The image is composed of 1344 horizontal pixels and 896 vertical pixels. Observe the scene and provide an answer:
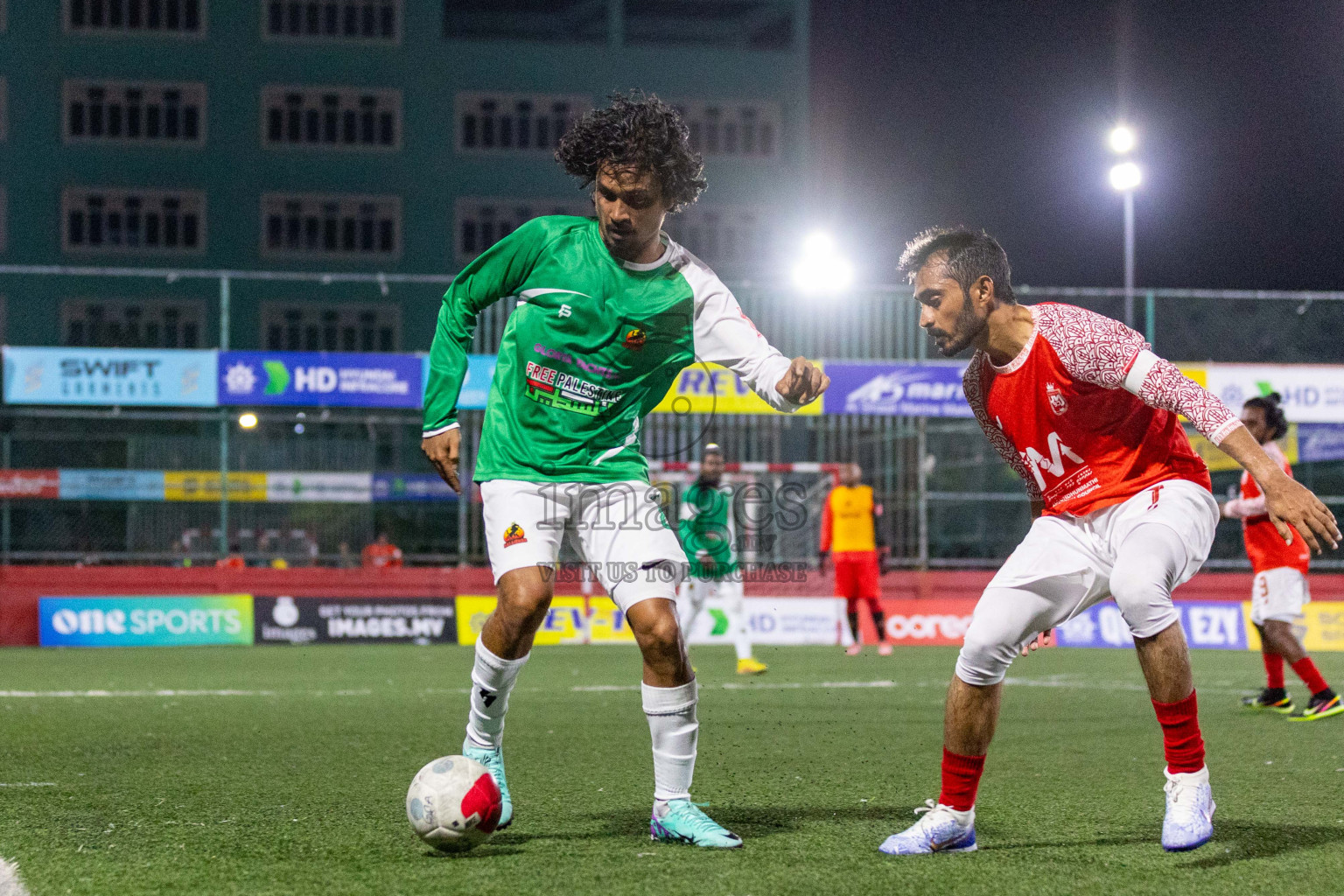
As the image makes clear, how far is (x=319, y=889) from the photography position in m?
3.87

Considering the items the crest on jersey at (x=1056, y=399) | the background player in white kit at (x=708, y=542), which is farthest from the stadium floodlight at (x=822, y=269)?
the crest on jersey at (x=1056, y=399)

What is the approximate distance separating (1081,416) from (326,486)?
1893cm

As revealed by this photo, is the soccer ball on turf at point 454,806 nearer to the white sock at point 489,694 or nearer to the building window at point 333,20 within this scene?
Answer: the white sock at point 489,694

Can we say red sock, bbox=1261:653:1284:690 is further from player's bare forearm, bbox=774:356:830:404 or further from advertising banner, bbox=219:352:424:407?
advertising banner, bbox=219:352:424:407

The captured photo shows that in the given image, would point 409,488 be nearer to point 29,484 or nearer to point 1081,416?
point 29,484

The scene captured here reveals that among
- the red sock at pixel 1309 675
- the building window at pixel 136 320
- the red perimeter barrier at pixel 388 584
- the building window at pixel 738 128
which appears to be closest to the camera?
the red sock at pixel 1309 675

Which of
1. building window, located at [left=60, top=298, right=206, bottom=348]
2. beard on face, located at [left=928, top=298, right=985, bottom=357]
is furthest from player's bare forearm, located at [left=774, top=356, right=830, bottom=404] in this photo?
building window, located at [left=60, top=298, right=206, bottom=348]

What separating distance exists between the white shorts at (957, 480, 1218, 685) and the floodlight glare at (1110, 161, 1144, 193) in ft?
58.7

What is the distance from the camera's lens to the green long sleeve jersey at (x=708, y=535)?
15281mm

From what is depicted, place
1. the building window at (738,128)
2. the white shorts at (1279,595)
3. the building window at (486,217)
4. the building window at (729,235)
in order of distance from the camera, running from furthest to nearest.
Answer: the building window at (738,128)
the building window at (729,235)
the building window at (486,217)
the white shorts at (1279,595)

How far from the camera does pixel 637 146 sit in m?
4.68

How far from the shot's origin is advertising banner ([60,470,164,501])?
2041 centimetres

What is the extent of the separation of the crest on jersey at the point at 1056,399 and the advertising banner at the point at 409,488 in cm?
1809

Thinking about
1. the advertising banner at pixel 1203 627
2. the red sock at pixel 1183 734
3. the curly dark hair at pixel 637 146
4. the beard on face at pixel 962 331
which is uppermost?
the curly dark hair at pixel 637 146
